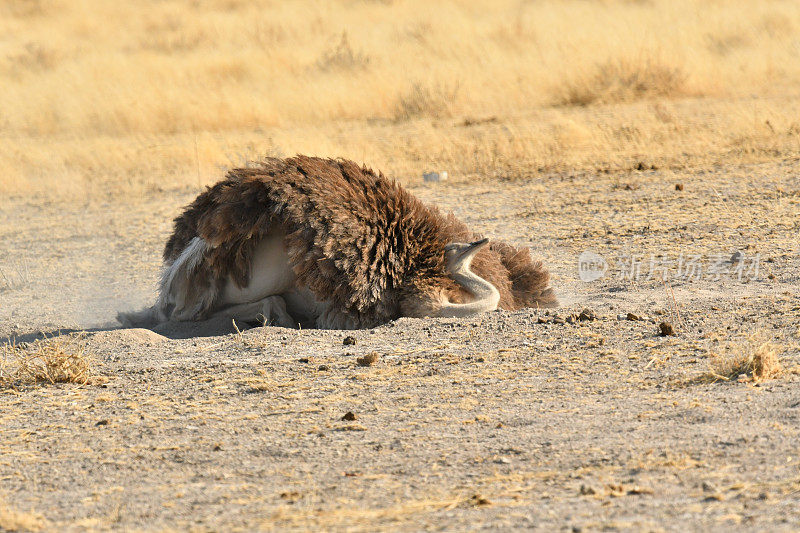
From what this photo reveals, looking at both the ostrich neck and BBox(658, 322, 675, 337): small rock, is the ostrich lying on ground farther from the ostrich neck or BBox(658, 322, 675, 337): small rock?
BBox(658, 322, 675, 337): small rock

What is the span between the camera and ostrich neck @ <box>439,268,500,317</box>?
7359 mm

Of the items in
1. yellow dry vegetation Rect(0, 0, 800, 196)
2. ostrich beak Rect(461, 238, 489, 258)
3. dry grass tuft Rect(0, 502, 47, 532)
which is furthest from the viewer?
yellow dry vegetation Rect(0, 0, 800, 196)

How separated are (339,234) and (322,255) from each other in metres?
0.17

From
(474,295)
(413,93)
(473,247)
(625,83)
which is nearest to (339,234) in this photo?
(473,247)

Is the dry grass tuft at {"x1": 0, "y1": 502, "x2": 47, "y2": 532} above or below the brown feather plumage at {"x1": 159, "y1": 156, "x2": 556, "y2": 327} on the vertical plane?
below

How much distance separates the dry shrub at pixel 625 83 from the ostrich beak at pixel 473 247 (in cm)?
1165

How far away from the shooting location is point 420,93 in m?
18.7

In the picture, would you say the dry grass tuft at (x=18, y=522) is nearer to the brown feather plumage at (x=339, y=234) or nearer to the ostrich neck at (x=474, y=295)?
the brown feather plumage at (x=339, y=234)

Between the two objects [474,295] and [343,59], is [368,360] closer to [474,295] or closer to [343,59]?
[474,295]

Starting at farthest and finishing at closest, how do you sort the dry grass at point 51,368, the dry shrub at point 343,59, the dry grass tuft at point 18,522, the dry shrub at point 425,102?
the dry shrub at point 343,59
the dry shrub at point 425,102
the dry grass at point 51,368
the dry grass tuft at point 18,522

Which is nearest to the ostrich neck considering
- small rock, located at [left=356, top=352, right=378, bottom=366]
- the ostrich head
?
the ostrich head

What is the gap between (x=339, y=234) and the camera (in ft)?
23.4

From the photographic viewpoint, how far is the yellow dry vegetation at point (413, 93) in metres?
15.3

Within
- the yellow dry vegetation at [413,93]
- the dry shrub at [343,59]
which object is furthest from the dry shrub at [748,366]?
the dry shrub at [343,59]
